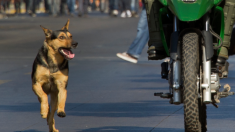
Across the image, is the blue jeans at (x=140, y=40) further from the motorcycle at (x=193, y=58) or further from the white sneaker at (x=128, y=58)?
the motorcycle at (x=193, y=58)

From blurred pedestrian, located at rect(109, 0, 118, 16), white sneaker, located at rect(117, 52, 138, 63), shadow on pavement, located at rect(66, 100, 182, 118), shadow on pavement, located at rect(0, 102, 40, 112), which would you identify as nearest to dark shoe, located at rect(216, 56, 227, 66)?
shadow on pavement, located at rect(66, 100, 182, 118)

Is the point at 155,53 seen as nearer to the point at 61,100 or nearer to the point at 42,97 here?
the point at 61,100

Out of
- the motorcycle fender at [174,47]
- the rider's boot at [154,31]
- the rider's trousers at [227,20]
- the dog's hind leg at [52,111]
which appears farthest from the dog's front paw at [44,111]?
the rider's trousers at [227,20]

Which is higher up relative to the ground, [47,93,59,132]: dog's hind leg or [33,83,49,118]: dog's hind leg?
[33,83,49,118]: dog's hind leg

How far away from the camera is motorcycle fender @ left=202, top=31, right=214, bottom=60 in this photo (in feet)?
16.0

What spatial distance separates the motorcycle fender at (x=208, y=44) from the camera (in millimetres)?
4867

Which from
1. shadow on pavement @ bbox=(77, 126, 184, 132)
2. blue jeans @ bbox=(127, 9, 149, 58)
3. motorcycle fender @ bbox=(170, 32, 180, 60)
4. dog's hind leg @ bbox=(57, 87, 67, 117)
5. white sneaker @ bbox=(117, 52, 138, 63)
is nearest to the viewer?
motorcycle fender @ bbox=(170, 32, 180, 60)

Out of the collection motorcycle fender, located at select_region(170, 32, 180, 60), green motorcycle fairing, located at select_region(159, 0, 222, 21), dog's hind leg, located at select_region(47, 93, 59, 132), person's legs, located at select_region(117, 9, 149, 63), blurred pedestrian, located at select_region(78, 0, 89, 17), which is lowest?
blurred pedestrian, located at select_region(78, 0, 89, 17)

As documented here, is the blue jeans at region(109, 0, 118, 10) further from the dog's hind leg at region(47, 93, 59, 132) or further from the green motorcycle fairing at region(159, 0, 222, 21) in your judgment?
the green motorcycle fairing at region(159, 0, 222, 21)

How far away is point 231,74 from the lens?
405 inches

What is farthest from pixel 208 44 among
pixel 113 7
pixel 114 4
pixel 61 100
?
pixel 113 7

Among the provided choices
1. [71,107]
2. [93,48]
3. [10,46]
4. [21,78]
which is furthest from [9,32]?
[71,107]

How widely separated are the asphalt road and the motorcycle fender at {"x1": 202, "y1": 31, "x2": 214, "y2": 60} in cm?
105

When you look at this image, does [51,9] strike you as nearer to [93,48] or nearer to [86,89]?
[93,48]
